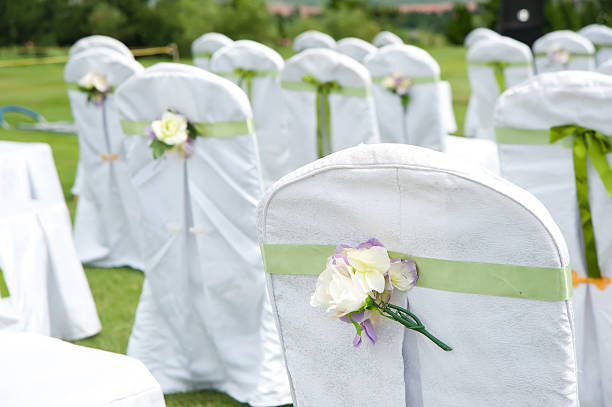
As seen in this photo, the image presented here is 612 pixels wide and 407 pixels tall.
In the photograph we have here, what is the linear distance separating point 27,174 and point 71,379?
1.89m

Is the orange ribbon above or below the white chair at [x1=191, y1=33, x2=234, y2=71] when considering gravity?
below

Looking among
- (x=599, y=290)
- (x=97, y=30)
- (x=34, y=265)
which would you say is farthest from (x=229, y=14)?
(x=599, y=290)

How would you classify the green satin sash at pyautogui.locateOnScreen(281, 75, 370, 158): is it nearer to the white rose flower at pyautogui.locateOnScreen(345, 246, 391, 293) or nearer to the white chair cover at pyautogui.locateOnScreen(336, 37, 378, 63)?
the white chair cover at pyautogui.locateOnScreen(336, 37, 378, 63)

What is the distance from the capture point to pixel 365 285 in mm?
1133

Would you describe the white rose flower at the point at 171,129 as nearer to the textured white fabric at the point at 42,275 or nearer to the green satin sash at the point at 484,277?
the textured white fabric at the point at 42,275

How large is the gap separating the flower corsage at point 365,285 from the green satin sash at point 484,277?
3cm

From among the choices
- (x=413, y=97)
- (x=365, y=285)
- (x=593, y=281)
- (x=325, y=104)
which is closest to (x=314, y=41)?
(x=413, y=97)

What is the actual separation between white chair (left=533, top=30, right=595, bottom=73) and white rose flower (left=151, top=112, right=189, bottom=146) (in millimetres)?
3851

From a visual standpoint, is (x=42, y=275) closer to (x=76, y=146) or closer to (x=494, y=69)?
(x=494, y=69)

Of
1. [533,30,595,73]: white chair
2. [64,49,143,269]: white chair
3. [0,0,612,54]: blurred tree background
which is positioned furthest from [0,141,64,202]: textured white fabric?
[0,0,612,54]: blurred tree background

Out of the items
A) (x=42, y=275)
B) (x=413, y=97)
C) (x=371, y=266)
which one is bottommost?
(x=42, y=275)

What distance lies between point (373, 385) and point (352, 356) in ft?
0.19

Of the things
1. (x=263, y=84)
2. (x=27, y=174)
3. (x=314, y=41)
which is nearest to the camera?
(x=27, y=174)

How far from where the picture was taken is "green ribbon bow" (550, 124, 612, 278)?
182 cm
